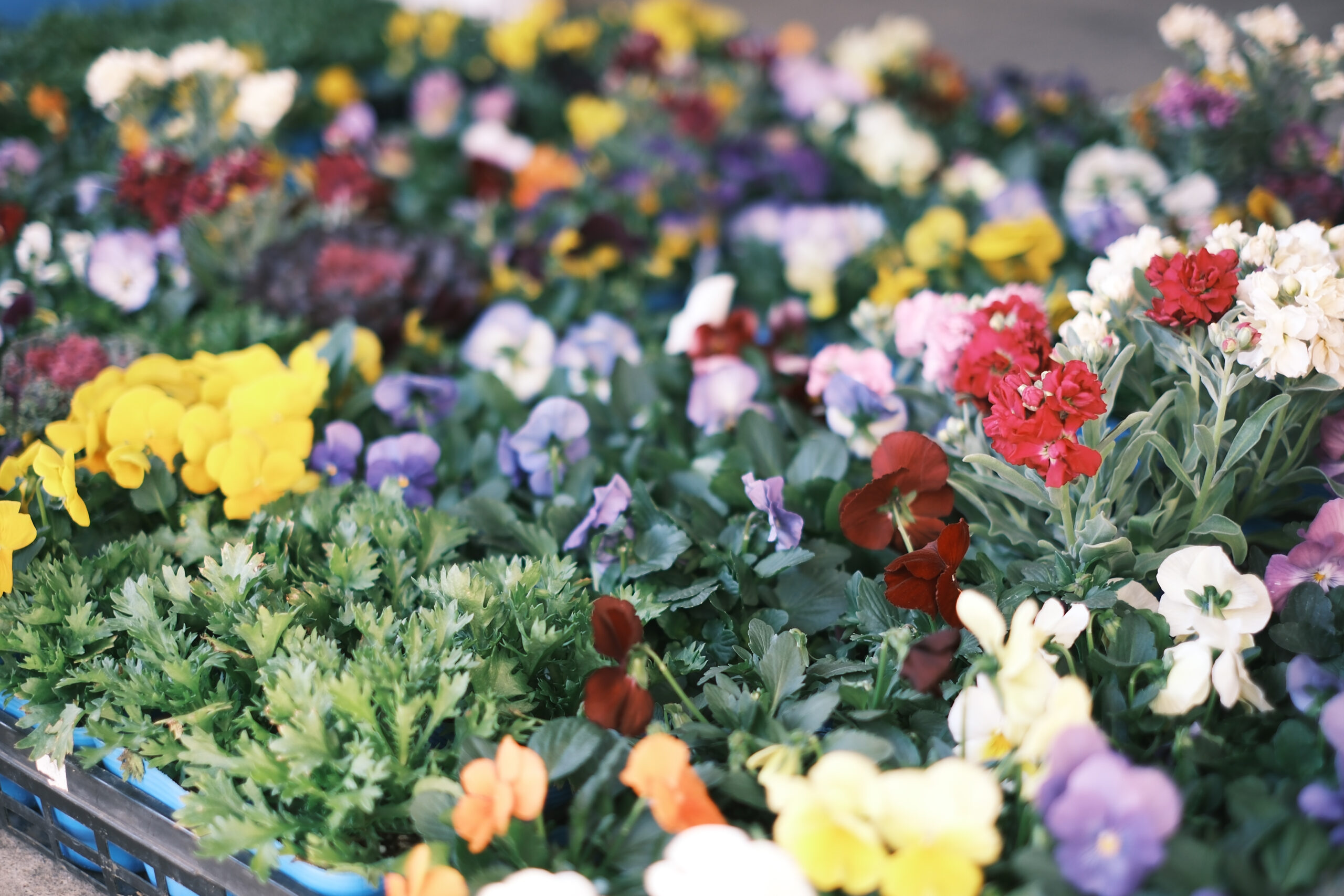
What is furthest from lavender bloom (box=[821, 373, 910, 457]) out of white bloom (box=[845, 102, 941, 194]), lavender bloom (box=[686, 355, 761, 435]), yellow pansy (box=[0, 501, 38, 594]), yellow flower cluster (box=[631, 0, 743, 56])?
yellow flower cluster (box=[631, 0, 743, 56])

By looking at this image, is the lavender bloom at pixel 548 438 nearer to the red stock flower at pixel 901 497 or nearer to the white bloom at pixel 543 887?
the red stock flower at pixel 901 497

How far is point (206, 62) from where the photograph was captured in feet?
5.21

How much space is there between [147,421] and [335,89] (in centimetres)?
161

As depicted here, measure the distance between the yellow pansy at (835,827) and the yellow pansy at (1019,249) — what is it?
112 centimetres

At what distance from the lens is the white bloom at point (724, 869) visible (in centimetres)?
57

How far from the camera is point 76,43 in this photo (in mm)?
2051

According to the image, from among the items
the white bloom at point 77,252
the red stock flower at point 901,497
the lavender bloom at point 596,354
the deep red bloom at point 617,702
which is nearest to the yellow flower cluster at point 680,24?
the lavender bloom at point 596,354

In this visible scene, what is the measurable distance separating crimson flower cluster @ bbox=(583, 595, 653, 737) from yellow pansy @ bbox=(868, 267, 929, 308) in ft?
3.18

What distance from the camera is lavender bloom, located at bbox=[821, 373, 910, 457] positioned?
42.4 inches

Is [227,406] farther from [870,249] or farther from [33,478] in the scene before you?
[870,249]

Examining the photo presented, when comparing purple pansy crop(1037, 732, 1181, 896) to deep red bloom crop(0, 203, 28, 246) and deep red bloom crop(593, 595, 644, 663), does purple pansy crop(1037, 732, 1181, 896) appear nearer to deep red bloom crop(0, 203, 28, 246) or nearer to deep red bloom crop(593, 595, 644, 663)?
deep red bloom crop(593, 595, 644, 663)

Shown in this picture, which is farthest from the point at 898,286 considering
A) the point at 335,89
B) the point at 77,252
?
the point at 335,89

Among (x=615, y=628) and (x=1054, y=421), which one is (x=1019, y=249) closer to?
(x=1054, y=421)

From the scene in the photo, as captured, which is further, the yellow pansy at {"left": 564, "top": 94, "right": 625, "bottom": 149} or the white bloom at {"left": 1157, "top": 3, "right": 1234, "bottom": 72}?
the yellow pansy at {"left": 564, "top": 94, "right": 625, "bottom": 149}
